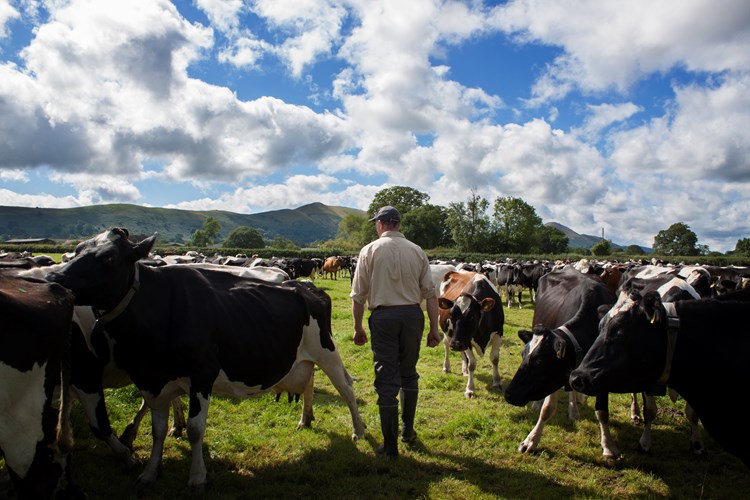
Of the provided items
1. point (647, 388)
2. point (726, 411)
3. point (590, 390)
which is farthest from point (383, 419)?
point (726, 411)

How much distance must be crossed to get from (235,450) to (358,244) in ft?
311

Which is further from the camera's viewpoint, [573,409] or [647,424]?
[573,409]

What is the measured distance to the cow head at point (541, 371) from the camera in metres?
5.03

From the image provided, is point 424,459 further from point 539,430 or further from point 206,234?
point 206,234

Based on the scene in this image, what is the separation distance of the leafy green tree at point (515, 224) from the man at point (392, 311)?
78417 millimetres

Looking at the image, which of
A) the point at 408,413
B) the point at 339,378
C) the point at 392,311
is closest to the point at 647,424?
the point at 408,413

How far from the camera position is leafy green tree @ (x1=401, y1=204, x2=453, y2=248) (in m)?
85.4

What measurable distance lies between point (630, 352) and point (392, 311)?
7.56 feet

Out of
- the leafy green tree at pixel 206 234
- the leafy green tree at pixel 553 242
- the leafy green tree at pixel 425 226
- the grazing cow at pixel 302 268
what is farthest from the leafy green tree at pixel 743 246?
the leafy green tree at pixel 206 234

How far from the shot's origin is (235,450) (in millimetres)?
5363

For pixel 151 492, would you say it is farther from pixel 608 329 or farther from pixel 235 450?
pixel 608 329

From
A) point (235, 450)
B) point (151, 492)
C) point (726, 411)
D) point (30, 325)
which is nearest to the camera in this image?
point (30, 325)

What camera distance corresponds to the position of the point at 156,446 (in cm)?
451

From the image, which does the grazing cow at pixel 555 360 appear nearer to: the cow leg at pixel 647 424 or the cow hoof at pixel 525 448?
the cow hoof at pixel 525 448
